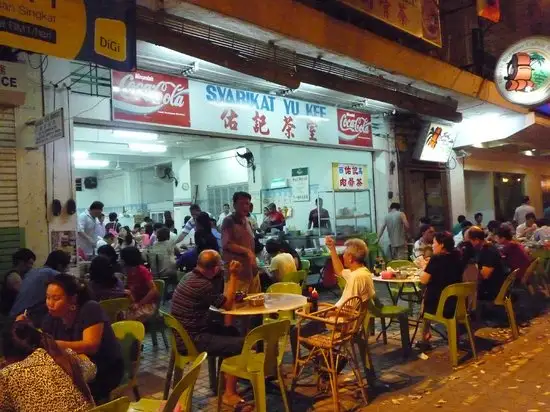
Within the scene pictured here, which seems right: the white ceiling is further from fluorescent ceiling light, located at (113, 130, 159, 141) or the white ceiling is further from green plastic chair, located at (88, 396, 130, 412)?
green plastic chair, located at (88, 396, 130, 412)

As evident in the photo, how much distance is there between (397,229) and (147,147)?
713 centimetres

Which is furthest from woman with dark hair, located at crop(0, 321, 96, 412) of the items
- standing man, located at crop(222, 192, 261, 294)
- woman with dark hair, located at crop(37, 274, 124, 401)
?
standing man, located at crop(222, 192, 261, 294)

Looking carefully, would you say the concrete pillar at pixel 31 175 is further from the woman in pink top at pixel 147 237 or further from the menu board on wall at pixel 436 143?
the menu board on wall at pixel 436 143

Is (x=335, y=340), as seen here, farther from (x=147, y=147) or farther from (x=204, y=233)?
(x=147, y=147)

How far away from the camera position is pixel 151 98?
7.01 meters

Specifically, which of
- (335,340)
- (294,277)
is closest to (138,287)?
(294,277)

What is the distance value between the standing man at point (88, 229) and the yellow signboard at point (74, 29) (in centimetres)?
337

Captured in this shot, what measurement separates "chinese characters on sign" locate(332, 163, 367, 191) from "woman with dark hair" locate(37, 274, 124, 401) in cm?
805

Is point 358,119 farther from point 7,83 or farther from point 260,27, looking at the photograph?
point 7,83

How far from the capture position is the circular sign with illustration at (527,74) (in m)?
10.1

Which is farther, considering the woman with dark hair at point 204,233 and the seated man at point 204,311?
the woman with dark hair at point 204,233

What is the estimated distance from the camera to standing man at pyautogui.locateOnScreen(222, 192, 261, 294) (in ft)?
19.1

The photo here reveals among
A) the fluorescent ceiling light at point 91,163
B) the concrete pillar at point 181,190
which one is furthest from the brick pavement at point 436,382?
the fluorescent ceiling light at point 91,163

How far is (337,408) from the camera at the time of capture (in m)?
4.07
